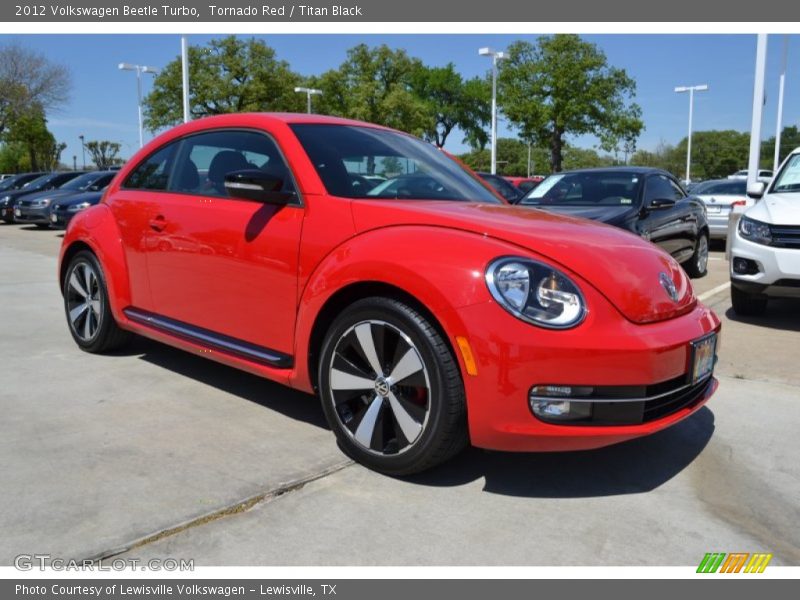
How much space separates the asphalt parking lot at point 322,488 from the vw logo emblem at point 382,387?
1.24 ft

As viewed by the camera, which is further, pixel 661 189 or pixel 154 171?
pixel 661 189

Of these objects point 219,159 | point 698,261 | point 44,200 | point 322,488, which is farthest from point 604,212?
point 44,200

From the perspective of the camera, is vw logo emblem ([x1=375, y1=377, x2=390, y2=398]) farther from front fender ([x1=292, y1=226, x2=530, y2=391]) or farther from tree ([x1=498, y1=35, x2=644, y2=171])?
tree ([x1=498, y1=35, x2=644, y2=171])

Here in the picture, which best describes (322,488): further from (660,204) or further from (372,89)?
(372,89)

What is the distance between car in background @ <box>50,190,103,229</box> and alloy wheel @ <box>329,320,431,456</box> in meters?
13.5

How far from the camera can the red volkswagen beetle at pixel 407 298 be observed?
2.66 metres

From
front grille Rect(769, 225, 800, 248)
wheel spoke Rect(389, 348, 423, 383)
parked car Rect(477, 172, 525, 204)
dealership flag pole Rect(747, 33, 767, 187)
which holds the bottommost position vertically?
wheel spoke Rect(389, 348, 423, 383)

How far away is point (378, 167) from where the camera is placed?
12.1ft

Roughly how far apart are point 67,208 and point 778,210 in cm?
1373

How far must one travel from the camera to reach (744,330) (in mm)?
6215

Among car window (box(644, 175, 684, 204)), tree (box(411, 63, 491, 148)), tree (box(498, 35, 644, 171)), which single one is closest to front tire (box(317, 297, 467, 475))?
car window (box(644, 175, 684, 204))

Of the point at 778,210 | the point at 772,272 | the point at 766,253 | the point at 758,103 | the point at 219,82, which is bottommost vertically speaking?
the point at 772,272

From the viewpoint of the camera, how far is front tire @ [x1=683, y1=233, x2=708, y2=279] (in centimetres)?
946

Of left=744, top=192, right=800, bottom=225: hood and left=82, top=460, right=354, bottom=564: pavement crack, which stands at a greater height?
left=744, top=192, right=800, bottom=225: hood
